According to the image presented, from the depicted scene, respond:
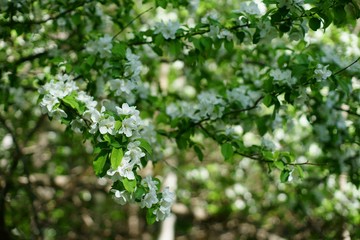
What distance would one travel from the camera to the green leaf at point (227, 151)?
237 centimetres

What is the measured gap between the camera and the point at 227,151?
2.39 metres

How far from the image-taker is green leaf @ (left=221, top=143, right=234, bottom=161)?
237 centimetres

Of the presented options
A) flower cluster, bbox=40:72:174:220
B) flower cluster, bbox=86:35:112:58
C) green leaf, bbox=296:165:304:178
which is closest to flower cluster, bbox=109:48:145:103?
flower cluster, bbox=86:35:112:58

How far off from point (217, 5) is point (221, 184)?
7.09ft

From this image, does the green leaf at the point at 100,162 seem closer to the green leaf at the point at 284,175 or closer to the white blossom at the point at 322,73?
the green leaf at the point at 284,175

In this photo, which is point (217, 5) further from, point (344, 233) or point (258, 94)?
point (344, 233)

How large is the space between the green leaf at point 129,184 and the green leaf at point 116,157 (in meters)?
0.08

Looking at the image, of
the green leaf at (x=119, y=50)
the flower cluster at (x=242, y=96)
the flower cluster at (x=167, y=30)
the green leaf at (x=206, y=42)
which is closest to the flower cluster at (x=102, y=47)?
the green leaf at (x=119, y=50)

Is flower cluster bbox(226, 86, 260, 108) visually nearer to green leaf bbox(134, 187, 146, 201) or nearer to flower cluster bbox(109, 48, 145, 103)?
flower cluster bbox(109, 48, 145, 103)

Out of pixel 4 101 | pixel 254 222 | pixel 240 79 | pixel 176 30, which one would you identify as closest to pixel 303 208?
pixel 254 222

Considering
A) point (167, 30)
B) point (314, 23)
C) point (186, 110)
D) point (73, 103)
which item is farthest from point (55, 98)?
point (314, 23)

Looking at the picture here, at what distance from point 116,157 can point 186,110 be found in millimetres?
1076

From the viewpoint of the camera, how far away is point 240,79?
3.40 m

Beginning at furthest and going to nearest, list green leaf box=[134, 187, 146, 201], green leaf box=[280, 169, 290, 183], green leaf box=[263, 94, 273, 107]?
green leaf box=[263, 94, 273, 107], green leaf box=[280, 169, 290, 183], green leaf box=[134, 187, 146, 201]
